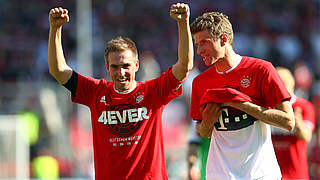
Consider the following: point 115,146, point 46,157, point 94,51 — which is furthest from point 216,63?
point 94,51

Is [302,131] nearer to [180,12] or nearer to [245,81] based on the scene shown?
[245,81]

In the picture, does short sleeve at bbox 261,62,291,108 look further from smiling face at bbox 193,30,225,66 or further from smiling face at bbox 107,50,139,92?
smiling face at bbox 107,50,139,92

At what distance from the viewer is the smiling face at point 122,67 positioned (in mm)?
3955

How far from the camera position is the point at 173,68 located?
394 centimetres

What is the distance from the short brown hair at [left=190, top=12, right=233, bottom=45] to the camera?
368 cm

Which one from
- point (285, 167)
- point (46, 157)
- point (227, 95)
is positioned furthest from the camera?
point (46, 157)

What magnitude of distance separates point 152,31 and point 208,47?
593 inches

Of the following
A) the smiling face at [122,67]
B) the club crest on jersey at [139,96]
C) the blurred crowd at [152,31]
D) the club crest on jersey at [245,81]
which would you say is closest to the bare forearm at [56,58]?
the smiling face at [122,67]

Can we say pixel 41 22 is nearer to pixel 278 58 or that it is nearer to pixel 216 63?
pixel 278 58

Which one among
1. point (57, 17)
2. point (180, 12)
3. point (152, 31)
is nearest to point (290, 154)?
point (180, 12)

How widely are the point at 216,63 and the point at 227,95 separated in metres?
0.41

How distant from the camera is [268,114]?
11.5 feet

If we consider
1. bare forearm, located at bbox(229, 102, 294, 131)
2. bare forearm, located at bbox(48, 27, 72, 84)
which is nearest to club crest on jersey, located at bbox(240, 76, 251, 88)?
bare forearm, located at bbox(229, 102, 294, 131)

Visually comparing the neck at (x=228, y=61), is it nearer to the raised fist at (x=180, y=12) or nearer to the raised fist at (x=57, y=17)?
the raised fist at (x=180, y=12)
